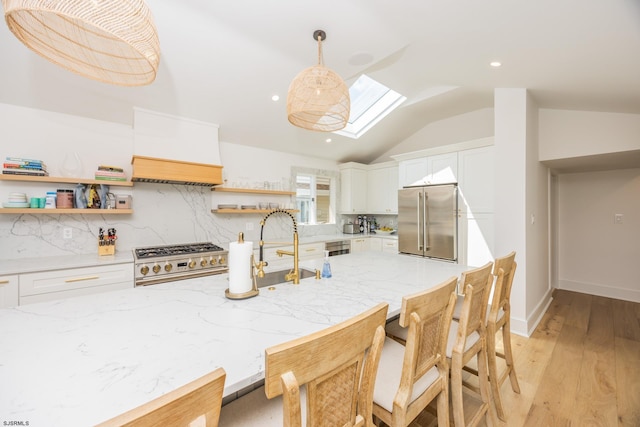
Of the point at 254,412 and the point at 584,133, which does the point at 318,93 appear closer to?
the point at 254,412

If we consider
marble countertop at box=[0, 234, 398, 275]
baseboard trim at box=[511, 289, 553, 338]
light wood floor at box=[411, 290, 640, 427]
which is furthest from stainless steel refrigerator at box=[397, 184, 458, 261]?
marble countertop at box=[0, 234, 398, 275]

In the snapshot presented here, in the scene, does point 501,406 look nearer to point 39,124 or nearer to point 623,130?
point 623,130

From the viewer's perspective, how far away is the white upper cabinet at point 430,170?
3674 mm

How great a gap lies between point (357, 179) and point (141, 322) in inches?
171

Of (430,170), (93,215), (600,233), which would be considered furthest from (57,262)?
(600,233)

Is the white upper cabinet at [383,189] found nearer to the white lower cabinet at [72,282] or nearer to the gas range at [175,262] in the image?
the gas range at [175,262]

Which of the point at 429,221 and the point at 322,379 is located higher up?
the point at 429,221

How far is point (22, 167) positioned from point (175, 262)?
5.05 ft

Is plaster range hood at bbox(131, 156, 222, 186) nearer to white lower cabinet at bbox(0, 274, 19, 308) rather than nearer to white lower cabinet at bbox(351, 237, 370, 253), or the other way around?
white lower cabinet at bbox(0, 274, 19, 308)

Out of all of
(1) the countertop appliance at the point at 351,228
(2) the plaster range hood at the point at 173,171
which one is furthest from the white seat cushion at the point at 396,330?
(1) the countertop appliance at the point at 351,228

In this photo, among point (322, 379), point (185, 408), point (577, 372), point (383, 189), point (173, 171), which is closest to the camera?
point (185, 408)

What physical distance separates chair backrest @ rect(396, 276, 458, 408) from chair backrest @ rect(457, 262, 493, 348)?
151mm

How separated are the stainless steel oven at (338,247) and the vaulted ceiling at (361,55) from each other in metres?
2.06

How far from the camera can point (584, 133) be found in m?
3.03
